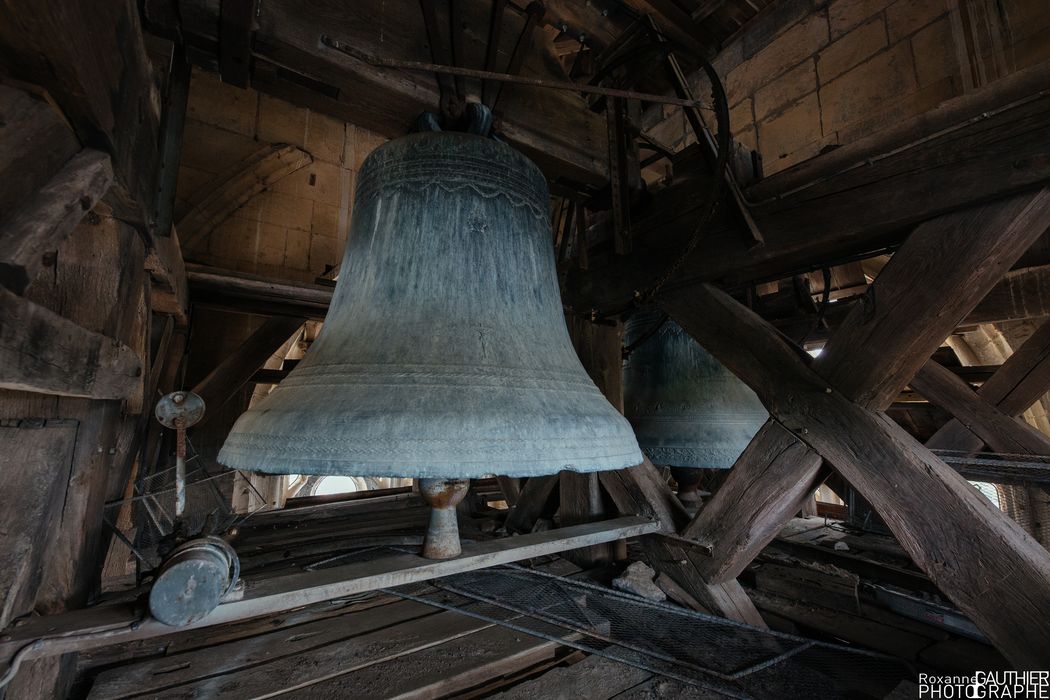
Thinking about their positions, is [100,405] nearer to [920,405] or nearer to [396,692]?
[396,692]

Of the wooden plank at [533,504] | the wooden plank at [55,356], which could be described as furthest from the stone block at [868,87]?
the wooden plank at [55,356]

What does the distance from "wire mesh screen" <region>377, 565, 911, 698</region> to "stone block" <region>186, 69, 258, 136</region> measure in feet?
15.3

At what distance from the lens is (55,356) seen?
887 mm

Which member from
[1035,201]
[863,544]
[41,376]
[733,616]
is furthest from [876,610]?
[41,376]

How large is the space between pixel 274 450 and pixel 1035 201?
5.97ft

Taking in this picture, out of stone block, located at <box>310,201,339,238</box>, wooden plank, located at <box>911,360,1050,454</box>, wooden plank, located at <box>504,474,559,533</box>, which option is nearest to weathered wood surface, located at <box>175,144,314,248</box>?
stone block, located at <box>310,201,339,238</box>

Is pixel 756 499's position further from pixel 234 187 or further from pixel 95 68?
pixel 234 187

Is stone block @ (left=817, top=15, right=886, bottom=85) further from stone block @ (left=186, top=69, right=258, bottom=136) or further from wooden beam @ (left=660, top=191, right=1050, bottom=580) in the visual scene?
stone block @ (left=186, top=69, right=258, bottom=136)

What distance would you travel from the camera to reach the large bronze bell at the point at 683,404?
A: 1.97 meters

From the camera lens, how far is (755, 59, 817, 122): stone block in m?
2.27

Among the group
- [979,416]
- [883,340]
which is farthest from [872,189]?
[979,416]

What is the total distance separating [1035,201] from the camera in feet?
3.77

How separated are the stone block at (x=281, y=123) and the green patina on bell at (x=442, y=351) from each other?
14.2ft

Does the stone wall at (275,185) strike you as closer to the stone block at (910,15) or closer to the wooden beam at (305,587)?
the wooden beam at (305,587)
